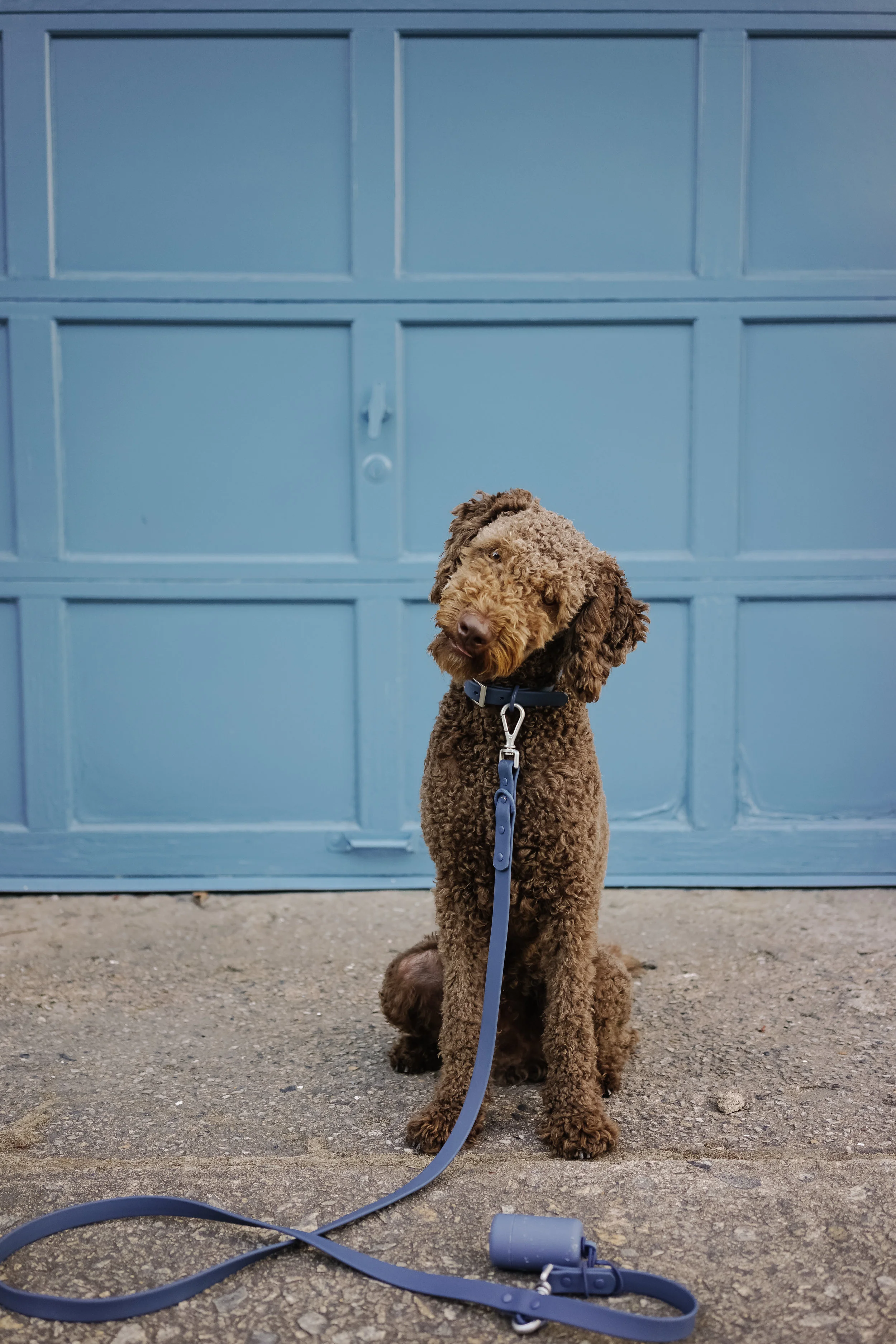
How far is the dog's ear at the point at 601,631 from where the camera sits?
5.95 feet

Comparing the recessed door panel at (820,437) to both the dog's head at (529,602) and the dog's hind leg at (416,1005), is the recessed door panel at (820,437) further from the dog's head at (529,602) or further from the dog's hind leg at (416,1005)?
the dog's hind leg at (416,1005)

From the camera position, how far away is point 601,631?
71.6 inches

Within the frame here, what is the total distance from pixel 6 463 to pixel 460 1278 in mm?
3075

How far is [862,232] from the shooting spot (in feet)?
11.3

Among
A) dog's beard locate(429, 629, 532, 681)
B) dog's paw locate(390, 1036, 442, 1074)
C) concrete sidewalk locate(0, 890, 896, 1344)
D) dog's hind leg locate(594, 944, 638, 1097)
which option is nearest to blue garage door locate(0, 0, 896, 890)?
concrete sidewalk locate(0, 890, 896, 1344)

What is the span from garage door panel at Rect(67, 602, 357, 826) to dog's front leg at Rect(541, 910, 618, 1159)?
1.71m

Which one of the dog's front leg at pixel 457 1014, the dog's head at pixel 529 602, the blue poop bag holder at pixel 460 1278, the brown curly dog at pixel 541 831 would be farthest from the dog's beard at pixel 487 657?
the blue poop bag holder at pixel 460 1278

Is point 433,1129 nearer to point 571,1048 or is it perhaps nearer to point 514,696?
point 571,1048

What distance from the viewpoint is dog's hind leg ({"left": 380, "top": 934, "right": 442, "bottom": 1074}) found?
7.10 feet

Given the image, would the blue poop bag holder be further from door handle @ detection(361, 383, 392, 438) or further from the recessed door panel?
the recessed door panel

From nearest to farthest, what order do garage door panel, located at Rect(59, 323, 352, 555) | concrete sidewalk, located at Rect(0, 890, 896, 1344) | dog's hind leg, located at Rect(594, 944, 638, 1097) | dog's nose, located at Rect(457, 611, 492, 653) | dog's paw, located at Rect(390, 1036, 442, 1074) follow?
concrete sidewalk, located at Rect(0, 890, 896, 1344)
dog's nose, located at Rect(457, 611, 492, 653)
dog's hind leg, located at Rect(594, 944, 638, 1097)
dog's paw, located at Rect(390, 1036, 442, 1074)
garage door panel, located at Rect(59, 323, 352, 555)

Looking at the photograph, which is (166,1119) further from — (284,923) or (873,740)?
(873,740)

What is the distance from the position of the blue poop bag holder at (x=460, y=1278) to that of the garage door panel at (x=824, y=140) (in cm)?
317

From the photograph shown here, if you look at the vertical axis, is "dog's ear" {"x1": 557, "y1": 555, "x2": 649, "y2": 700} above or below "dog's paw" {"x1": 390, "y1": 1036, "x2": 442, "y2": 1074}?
above
